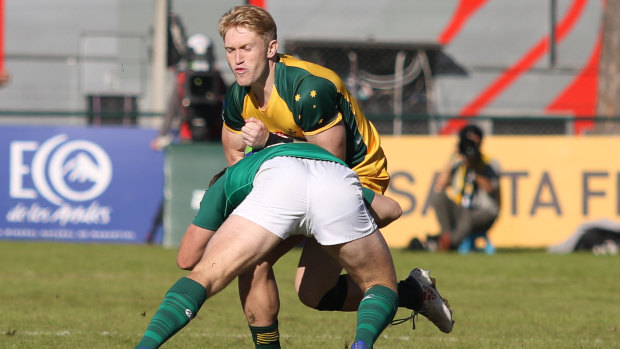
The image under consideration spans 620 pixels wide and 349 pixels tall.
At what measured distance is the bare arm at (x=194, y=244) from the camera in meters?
4.98

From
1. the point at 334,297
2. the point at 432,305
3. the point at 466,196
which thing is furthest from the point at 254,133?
the point at 466,196

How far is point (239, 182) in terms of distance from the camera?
466cm

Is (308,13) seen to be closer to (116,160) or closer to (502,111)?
(502,111)

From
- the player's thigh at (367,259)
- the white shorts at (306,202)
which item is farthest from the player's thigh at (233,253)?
the player's thigh at (367,259)

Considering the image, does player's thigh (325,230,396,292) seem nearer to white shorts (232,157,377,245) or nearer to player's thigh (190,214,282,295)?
white shorts (232,157,377,245)

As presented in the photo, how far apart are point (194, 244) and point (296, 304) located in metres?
3.36

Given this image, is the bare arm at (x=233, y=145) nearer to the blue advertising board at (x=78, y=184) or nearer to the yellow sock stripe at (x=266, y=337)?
the yellow sock stripe at (x=266, y=337)

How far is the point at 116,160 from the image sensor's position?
1361 centimetres

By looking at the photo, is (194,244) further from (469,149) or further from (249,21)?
(469,149)

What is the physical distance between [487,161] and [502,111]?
8.29 m

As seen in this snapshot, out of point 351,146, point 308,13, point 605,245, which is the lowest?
point 605,245

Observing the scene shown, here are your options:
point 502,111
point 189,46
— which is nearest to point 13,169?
point 189,46

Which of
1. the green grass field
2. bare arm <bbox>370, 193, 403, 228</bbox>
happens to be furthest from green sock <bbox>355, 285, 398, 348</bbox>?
the green grass field

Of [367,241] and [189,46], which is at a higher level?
[189,46]
